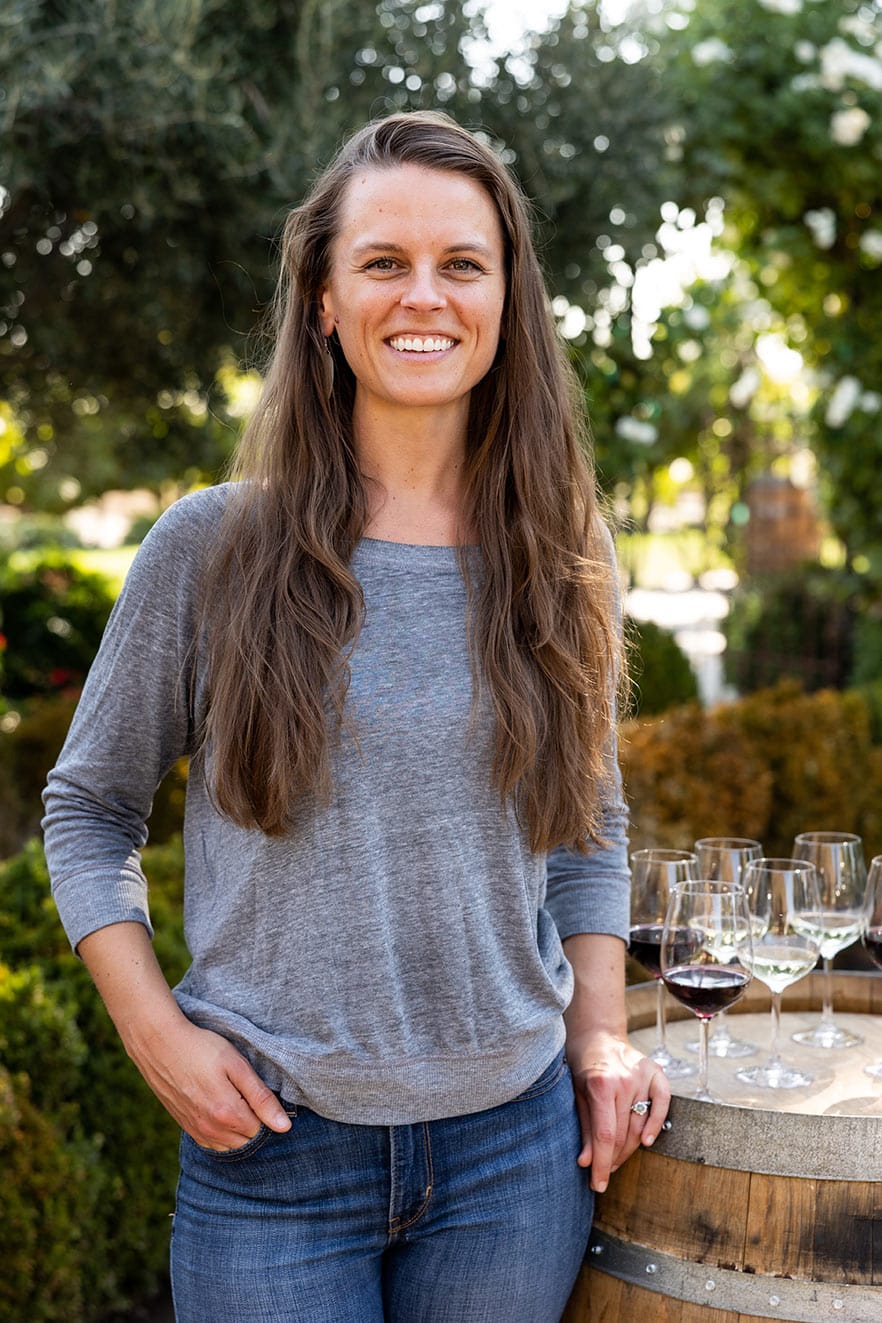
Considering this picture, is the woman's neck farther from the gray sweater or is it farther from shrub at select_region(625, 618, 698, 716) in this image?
shrub at select_region(625, 618, 698, 716)

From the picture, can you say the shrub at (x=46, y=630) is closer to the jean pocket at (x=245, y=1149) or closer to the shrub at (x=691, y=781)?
the shrub at (x=691, y=781)

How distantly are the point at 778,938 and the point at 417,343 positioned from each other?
0.99 m

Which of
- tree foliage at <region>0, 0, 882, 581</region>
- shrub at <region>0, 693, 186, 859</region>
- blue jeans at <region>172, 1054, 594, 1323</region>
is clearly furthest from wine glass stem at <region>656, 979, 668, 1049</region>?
shrub at <region>0, 693, 186, 859</region>

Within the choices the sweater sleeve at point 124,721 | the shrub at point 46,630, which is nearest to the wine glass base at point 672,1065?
the sweater sleeve at point 124,721

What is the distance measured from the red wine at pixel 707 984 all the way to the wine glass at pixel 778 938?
0.09 m

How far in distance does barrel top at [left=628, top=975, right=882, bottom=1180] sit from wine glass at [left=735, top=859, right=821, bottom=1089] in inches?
1.5

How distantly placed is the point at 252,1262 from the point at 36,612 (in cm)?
854

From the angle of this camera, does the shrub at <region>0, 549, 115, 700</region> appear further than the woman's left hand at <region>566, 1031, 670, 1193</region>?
→ Yes

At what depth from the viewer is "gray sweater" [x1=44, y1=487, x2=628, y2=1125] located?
1582 millimetres

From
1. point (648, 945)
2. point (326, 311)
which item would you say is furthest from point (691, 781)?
point (326, 311)

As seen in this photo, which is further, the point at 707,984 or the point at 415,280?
the point at 707,984

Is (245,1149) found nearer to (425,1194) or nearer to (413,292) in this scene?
(425,1194)

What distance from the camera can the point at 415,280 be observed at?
169 cm

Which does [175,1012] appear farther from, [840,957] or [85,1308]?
[840,957]
